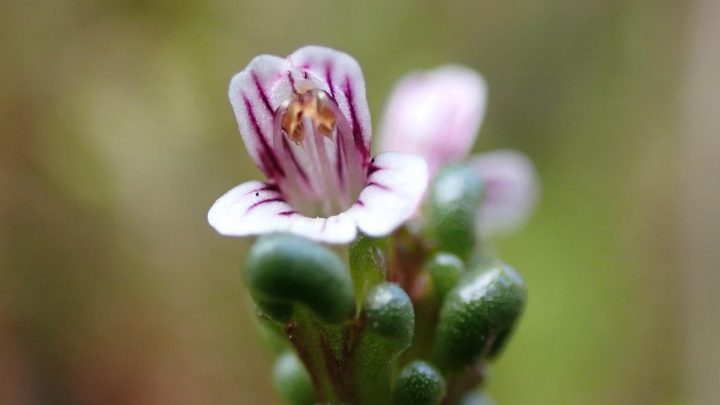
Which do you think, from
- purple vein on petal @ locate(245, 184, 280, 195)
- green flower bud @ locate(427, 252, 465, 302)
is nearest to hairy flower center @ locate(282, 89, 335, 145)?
purple vein on petal @ locate(245, 184, 280, 195)

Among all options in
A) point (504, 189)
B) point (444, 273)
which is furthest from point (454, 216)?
point (504, 189)

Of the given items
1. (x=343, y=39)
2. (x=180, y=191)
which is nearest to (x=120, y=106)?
Answer: (x=180, y=191)

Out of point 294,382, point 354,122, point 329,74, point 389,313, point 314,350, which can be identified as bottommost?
point 294,382

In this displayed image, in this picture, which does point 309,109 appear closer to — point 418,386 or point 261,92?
point 261,92

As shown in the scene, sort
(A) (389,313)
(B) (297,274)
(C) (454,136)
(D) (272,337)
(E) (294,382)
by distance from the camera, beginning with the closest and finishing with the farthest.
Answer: (B) (297,274) < (A) (389,313) < (E) (294,382) < (D) (272,337) < (C) (454,136)

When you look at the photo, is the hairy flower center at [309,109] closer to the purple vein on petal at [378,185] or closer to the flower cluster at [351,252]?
the flower cluster at [351,252]

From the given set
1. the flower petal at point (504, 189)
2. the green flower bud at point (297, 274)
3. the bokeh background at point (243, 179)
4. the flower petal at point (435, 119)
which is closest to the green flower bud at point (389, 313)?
the green flower bud at point (297, 274)
